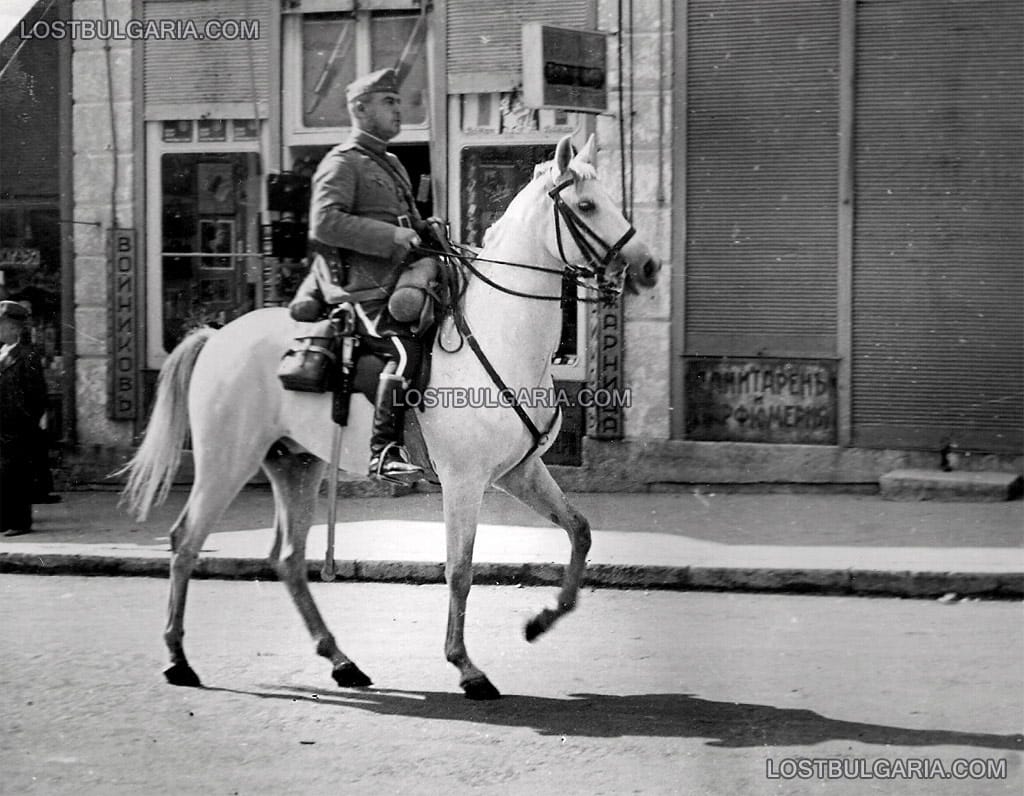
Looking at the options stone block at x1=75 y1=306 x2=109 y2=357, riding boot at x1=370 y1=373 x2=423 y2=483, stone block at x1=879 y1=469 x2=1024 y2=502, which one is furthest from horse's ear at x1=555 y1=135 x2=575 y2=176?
stone block at x1=75 y1=306 x2=109 y2=357

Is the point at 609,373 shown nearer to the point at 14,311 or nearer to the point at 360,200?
the point at 360,200

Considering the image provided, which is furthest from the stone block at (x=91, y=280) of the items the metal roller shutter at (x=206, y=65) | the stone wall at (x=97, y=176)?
the metal roller shutter at (x=206, y=65)

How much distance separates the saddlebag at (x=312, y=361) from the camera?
693 cm

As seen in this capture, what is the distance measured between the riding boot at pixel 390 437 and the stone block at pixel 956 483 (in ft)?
6.46

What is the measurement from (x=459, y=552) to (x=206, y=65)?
2.29 meters

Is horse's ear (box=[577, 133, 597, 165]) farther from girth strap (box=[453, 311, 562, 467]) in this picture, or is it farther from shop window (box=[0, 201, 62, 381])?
shop window (box=[0, 201, 62, 381])

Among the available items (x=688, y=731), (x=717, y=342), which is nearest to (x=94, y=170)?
(x=717, y=342)

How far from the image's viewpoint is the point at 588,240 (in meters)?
6.47

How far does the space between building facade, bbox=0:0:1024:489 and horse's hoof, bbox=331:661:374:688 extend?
124 cm

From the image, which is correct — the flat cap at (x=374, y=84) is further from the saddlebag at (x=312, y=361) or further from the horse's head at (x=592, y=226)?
the saddlebag at (x=312, y=361)

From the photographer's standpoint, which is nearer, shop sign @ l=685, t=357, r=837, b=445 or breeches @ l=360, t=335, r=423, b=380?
shop sign @ l=685, t=357, r=837, b=445

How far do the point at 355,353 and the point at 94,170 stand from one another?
4.41 feet

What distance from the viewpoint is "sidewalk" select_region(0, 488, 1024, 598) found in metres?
6.99

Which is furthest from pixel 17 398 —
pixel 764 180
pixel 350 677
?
pixel 764 180
